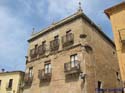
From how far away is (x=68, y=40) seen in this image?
2448 cm

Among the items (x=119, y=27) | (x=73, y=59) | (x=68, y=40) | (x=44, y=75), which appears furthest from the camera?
(x=44, y=75)

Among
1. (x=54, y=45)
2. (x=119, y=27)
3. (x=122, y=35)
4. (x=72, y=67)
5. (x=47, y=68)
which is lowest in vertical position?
(x=72, y=67)

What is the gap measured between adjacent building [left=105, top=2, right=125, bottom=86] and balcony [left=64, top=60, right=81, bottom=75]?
5.52 metres

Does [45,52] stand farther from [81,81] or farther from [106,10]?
[106,10]

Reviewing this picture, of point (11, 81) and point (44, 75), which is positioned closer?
point (44, 75)

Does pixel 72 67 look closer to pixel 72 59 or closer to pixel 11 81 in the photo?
pixel 72 59

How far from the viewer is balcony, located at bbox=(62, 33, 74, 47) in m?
24.2

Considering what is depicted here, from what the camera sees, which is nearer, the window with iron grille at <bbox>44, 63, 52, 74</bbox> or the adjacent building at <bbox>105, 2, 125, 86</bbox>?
the adjacent building at <bbox>105, 2, 125, 86</bbox>

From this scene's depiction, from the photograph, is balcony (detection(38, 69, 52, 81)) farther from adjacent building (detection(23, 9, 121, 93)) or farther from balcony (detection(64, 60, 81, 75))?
balcony (detection(64, 60, 81, 75))

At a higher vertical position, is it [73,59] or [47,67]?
[73,59]

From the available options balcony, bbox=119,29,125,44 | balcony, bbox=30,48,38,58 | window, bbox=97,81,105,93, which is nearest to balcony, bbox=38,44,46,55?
balcony, bbox=30,48,38,58

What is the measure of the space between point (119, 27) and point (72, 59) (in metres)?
7.14

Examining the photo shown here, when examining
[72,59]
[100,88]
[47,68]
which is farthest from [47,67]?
[100,88]

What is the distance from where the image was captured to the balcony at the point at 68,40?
24.2m
